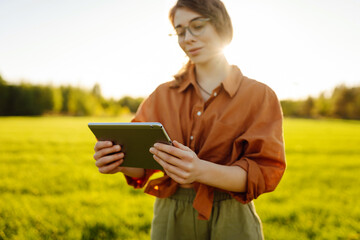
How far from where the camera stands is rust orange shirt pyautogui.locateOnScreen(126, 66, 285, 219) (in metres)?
1.49

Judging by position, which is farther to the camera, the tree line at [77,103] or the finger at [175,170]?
the tree line at [77,103]

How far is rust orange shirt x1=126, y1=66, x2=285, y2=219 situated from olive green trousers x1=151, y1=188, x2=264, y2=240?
10cm

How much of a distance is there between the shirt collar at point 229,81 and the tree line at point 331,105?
73.6m

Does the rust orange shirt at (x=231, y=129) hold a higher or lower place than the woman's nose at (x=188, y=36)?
lower

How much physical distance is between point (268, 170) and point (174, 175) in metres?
0.51

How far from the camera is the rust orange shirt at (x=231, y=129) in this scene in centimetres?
149

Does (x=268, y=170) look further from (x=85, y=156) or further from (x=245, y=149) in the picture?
(x=85, y=156)

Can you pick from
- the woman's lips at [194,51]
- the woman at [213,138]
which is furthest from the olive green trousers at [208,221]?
the woman's lips at [194,51]

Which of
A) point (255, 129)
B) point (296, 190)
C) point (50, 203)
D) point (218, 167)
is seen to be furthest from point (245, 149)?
point (296, 190)

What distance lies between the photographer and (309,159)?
10008 millimetres

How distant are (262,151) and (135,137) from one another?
670 mm

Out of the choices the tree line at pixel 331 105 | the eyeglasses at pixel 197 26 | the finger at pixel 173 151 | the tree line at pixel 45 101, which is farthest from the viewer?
the tree line at pixel 331 105

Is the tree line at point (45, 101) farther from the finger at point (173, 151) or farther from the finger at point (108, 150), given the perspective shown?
the finger at point (173, 151)

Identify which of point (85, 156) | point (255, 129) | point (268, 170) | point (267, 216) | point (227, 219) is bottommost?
point (85, 156)
